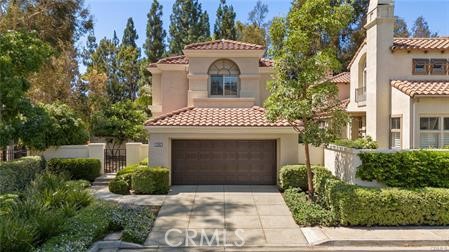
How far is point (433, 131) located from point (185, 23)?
3043cm

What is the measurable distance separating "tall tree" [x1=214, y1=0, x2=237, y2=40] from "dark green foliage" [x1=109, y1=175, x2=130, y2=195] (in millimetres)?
25716

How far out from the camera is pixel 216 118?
15.9 metres

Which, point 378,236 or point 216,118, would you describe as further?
point 216,118

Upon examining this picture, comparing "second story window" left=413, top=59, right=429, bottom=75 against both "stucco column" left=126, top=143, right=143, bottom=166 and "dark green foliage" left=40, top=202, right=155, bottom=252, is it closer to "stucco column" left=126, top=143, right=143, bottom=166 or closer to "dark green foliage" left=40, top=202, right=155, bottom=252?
"dark green foliage" left=40, top=202, right=155, bottom=252

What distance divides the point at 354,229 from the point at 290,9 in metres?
7.59

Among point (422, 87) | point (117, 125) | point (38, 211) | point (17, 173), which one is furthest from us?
point (117, 125)

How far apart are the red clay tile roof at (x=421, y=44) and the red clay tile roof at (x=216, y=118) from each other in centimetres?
663

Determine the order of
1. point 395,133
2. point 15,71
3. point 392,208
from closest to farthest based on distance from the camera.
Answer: point 392,208
point 15,71
point 395,133

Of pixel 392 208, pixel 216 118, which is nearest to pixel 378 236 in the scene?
pixel 392 208

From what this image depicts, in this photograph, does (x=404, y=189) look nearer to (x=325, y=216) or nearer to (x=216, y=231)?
(x=325, y=216)

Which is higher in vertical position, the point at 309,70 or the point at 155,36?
the point at 155,36

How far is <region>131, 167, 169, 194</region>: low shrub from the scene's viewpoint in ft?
45.8

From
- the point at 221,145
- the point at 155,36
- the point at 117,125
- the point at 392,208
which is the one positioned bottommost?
the point at 392,208

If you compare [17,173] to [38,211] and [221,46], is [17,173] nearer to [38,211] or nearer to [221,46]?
[38,211]
